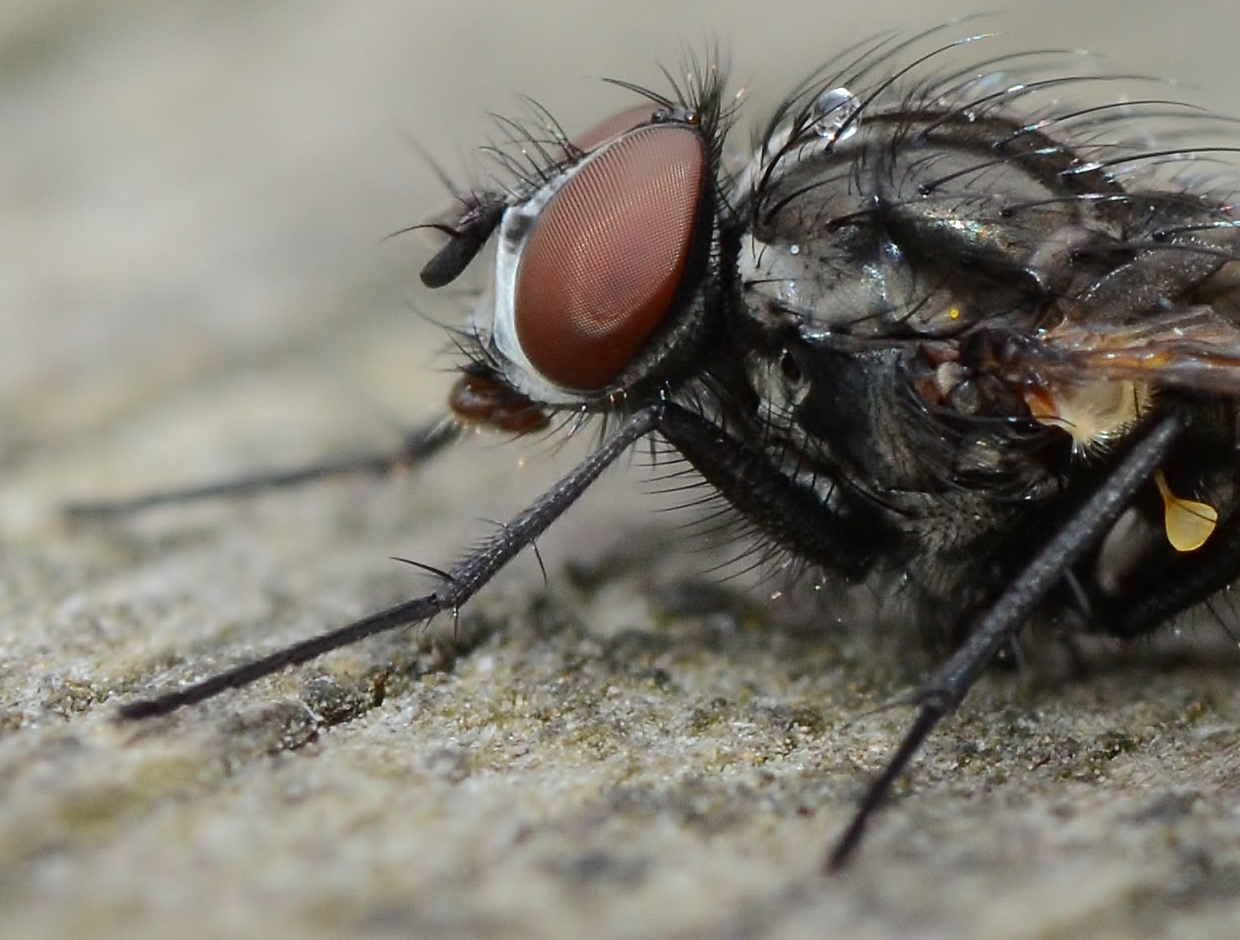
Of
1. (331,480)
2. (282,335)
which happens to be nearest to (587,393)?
(331,480)

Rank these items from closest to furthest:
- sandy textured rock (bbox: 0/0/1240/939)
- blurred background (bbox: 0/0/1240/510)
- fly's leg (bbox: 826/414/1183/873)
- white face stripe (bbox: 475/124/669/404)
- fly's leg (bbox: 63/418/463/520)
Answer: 1. sandy textured rock (bbox: 0/0/1240/939)
2. fly's leg (bbox: 826/414/1183/873)
3. white face stripe (bbox: 475/124/669/404)
4. fly's leg (bbox: 63/418/463/520)
5. blurred background (bbox: 0/0/1240/510)

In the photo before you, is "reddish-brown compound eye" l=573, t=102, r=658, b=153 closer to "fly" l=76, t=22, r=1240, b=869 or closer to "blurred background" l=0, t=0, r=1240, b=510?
"fly" l=76, t=22, r=1240, b=869

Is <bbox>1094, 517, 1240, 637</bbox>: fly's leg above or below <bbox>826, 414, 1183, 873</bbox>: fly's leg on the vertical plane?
below

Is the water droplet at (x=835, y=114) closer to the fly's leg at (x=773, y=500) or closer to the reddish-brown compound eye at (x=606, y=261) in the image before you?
the reddish-brown compound eye at (x=606, y=261)

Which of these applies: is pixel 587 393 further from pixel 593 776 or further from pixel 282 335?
pixel 282 335

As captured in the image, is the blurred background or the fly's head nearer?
the fly's head

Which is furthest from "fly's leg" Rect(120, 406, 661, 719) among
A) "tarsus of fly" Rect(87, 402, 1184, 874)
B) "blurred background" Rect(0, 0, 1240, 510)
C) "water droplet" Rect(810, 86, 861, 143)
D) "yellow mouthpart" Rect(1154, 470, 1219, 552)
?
"yellow mouthpart" Rect(1154, 470, 1219, 552)

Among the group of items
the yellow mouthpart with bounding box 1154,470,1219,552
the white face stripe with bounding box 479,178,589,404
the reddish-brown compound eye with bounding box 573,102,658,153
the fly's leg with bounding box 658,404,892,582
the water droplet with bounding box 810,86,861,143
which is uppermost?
the reddish-brown compound eye with bounding box 573,102,658,153

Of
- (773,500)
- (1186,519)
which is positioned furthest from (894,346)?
(1186,519)

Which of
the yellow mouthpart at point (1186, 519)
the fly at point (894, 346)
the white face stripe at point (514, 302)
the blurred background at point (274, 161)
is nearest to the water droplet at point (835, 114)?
the fly at point (894, 346)
